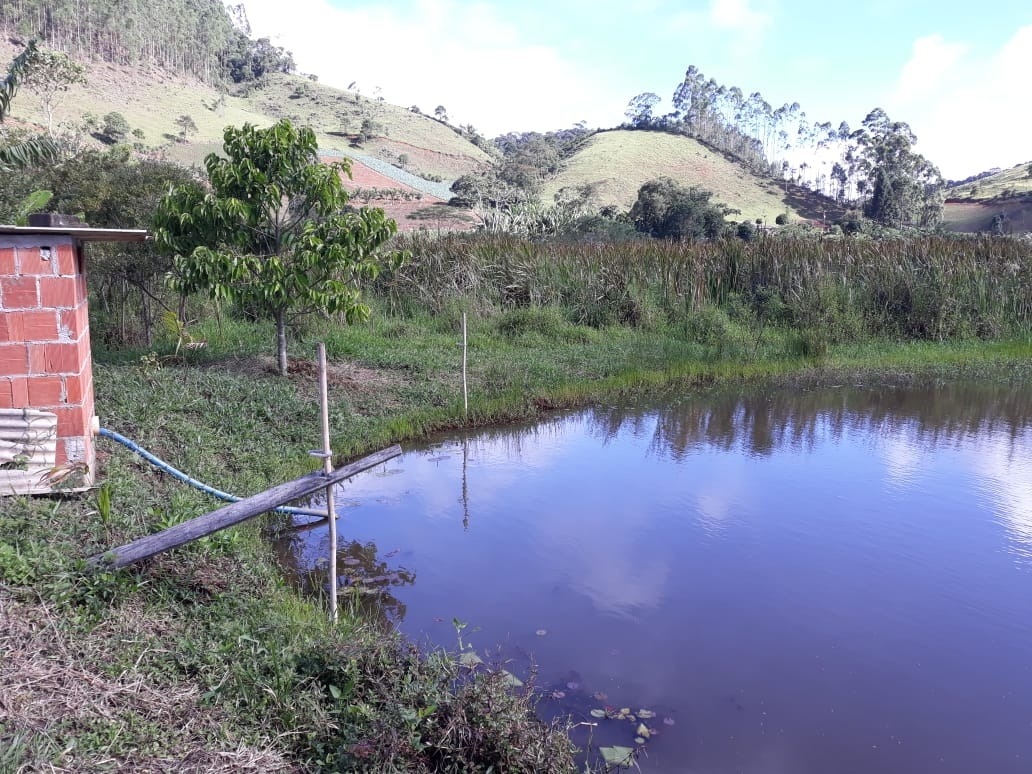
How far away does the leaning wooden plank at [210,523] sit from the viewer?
152 inches

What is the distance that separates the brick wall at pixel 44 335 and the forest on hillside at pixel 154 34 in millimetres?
50969

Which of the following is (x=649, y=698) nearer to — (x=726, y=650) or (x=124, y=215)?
(x=726, y=650)

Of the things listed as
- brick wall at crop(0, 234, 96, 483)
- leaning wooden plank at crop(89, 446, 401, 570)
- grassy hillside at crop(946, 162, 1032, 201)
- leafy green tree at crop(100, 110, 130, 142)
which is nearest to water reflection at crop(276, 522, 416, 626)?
leaning wooden plank at crop(89, 446, 401, 570)

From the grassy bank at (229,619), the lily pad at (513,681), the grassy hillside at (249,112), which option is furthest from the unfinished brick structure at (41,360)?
the grassy hillside at (249,112)

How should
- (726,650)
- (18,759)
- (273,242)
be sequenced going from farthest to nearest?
1. (273,242)
2. (726,650)
3. (18,759)

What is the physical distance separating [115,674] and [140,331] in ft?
29.8

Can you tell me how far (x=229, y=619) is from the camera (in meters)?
3.97

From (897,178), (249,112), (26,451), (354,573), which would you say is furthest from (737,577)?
(249,112)

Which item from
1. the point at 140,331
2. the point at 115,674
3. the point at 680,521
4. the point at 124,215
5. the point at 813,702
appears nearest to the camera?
the point at 115,674

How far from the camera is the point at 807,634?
190 inches

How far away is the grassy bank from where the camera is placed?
3.06 meters

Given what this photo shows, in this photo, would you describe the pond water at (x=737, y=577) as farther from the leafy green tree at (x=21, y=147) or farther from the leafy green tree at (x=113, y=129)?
the leafy green tree at (x=113, y=129)

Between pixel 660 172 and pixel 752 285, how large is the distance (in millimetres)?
46996

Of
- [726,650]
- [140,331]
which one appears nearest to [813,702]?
[726,650]
